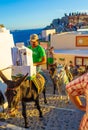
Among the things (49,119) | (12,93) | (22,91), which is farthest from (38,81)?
(12,93)

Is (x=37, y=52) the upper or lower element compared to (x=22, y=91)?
upper

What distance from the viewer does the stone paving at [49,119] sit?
7.53 m

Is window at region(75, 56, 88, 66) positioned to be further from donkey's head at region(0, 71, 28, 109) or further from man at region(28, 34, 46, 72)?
donkey's head at region(0, 71, 28, 109)

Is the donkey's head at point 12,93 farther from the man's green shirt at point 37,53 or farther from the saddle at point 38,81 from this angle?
the man's green shirt at point 37,53

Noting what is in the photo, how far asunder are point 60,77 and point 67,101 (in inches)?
33.0

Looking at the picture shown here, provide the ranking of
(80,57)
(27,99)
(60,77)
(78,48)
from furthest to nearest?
(78,48) → (80,57) → (60,77) → (27,99)

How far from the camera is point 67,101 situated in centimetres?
948

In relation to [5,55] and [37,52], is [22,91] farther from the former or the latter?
[5,55]

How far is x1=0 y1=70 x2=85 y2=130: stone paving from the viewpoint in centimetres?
753

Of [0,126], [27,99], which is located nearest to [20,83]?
[27,99]

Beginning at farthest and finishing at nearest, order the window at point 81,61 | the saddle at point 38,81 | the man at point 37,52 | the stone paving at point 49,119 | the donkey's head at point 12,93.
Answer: the window at point 81,61 < the man at point 37,52 < the saddle at point 38,81 < the stone paving at point 49,119 < the donkey's head at point 12,93

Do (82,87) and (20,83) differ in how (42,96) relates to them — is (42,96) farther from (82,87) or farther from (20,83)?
(82,87)

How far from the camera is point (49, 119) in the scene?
8.00 metres

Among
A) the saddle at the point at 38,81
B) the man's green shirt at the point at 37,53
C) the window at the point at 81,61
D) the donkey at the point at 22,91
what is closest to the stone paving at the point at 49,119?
the donkey at the point at 22,91
